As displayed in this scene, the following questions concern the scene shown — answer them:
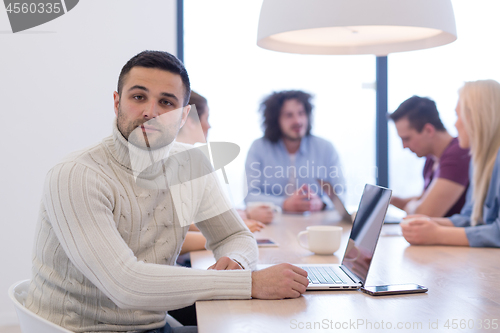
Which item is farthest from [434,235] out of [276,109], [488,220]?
[276,109]

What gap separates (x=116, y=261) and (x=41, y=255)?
0.27 meters

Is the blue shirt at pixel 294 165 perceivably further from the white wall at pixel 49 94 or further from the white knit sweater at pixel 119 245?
the white knit sweater at pixel 119 245

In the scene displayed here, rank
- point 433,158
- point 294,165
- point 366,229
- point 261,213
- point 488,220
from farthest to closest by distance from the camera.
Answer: point 294,165
point 433,158
point 261,213
point 488,220
point 366,229

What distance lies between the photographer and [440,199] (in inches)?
92.8

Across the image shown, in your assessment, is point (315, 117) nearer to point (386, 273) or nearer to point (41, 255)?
point (386, 273)

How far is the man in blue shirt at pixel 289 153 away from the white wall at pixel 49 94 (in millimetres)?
917

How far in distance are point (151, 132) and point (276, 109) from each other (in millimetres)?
2003

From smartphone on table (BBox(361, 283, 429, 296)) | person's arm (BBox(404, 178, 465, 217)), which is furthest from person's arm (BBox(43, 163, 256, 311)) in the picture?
person's arm (BBox(404, 178, 465, 217))

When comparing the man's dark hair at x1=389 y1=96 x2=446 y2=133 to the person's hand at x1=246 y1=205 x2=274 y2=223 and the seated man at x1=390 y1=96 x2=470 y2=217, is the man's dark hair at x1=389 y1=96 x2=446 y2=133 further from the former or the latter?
the person's hand at x1=246 y1=205 x2=274 y2=223

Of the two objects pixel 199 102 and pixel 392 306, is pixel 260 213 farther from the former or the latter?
pixel 392 306

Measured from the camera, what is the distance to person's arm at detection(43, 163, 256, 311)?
0.99 m

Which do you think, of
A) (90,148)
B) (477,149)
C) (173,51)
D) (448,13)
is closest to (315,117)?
(173,51)

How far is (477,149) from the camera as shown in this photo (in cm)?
197

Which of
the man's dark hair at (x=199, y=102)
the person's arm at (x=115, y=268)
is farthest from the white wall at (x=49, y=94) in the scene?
the person's arm at (x=115, y=268)
